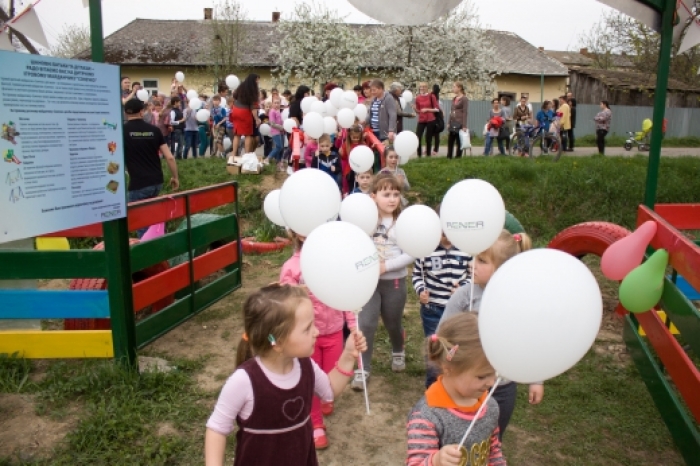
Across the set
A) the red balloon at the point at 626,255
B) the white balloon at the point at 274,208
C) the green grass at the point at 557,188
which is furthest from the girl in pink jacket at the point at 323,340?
the green grass at the point at 557,188

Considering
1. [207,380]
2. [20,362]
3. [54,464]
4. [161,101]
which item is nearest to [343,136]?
[207,380]

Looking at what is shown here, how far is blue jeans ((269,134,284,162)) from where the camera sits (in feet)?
37.4

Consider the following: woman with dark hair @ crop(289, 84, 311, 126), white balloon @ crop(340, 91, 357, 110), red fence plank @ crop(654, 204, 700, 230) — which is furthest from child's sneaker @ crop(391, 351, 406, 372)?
woman with dark hair @ crop(289, 84, 311, 126)

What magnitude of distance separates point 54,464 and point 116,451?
1.04 feet

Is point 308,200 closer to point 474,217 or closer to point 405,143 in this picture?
point 474,217

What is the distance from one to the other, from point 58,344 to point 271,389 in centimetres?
276

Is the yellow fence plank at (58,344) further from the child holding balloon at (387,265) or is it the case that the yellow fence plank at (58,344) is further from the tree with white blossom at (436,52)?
the tree with white blossom at (436,52)

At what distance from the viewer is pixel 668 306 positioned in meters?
3.46

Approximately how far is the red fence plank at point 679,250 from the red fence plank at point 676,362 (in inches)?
16.0

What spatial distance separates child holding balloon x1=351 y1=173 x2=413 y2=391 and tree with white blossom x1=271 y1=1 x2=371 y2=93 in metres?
24.2

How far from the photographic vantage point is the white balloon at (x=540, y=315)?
164cm

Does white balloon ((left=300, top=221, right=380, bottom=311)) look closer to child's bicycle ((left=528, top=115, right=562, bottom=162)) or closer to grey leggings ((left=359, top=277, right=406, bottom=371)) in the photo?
grey leggings ((left=359, top=277, right=406, bottom=371))

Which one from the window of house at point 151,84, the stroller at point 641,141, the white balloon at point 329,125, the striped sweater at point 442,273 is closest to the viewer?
the striped sweater at point 442,273

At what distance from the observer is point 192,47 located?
3359 centimetres
